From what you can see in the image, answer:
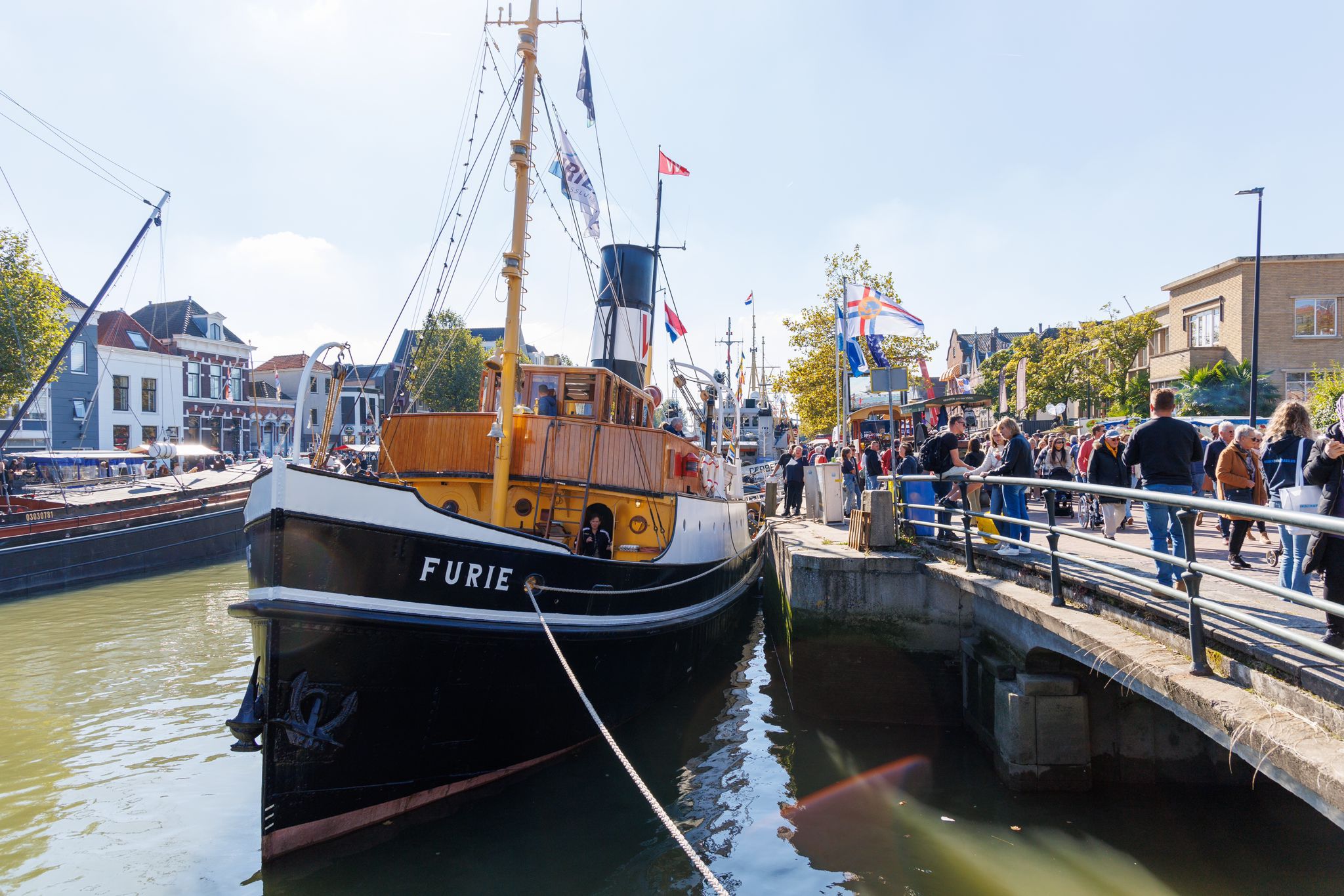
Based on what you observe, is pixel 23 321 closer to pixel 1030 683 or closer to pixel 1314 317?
pixel 1030 683

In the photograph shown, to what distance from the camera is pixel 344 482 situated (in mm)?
5750

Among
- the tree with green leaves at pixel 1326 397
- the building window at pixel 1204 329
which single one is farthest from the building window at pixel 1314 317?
the tree with green leaves at pixel 1326 397

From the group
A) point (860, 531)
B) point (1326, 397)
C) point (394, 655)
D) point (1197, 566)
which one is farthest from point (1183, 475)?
point (1326, 397)

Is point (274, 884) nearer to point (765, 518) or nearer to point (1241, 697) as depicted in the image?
point (1241, 697)

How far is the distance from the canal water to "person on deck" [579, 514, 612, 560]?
204 cm

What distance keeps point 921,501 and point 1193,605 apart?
7480 millimetres

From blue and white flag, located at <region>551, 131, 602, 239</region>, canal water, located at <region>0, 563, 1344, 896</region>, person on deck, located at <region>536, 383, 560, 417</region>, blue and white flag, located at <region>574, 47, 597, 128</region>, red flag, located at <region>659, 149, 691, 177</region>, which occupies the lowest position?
canal water, located at <region>0, 563, 1344, 896</region>

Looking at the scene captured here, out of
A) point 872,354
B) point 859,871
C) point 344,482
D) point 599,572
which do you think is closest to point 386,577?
point 344,482

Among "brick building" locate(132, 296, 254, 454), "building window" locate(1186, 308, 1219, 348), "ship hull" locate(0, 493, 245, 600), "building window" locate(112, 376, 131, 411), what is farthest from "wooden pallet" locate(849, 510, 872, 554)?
"brick building" locate(132, 296, 254, 454)

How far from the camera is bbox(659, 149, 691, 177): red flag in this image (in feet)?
56.8

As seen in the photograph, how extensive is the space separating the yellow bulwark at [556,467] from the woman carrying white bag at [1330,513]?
19.6ft

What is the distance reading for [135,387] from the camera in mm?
41156

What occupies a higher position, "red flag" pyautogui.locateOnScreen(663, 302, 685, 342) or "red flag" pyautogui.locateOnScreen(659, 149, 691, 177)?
"red flag" pyautogui.locateOnScreen(659, 149, 691, 177)

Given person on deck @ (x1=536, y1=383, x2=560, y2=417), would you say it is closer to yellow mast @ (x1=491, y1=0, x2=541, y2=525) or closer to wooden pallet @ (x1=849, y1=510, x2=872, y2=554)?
yellow mast @ (x1=491, y1=0, x2=541, y2=525)
